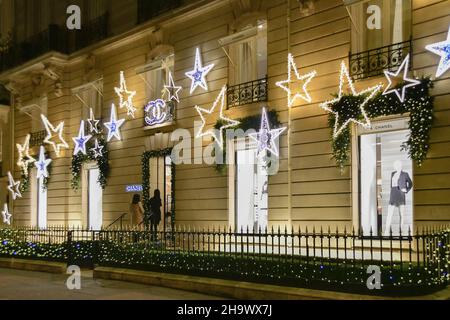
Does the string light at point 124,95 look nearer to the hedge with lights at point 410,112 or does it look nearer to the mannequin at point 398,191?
the hedge with lights at point 410,112

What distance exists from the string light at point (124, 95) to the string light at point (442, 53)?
10616 mm

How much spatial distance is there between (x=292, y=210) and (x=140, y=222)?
16.9 ft

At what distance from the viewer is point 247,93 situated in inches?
604

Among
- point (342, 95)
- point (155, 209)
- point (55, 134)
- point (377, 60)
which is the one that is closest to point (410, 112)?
point (377, 60)

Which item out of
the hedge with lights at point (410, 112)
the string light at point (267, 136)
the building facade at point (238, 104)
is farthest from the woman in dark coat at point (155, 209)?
the hedge with lights at point (410, 112)

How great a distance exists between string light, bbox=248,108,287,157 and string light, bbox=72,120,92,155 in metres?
8.53

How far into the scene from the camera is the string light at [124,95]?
19030 mm

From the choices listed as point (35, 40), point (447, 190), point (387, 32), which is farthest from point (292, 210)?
point (35, 40)

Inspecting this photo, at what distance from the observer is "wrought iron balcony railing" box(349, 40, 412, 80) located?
1216 centimetres

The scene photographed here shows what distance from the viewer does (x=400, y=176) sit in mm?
12359

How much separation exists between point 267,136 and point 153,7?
271 inches

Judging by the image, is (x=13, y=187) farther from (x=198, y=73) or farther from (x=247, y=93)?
(x=247, y=93)
